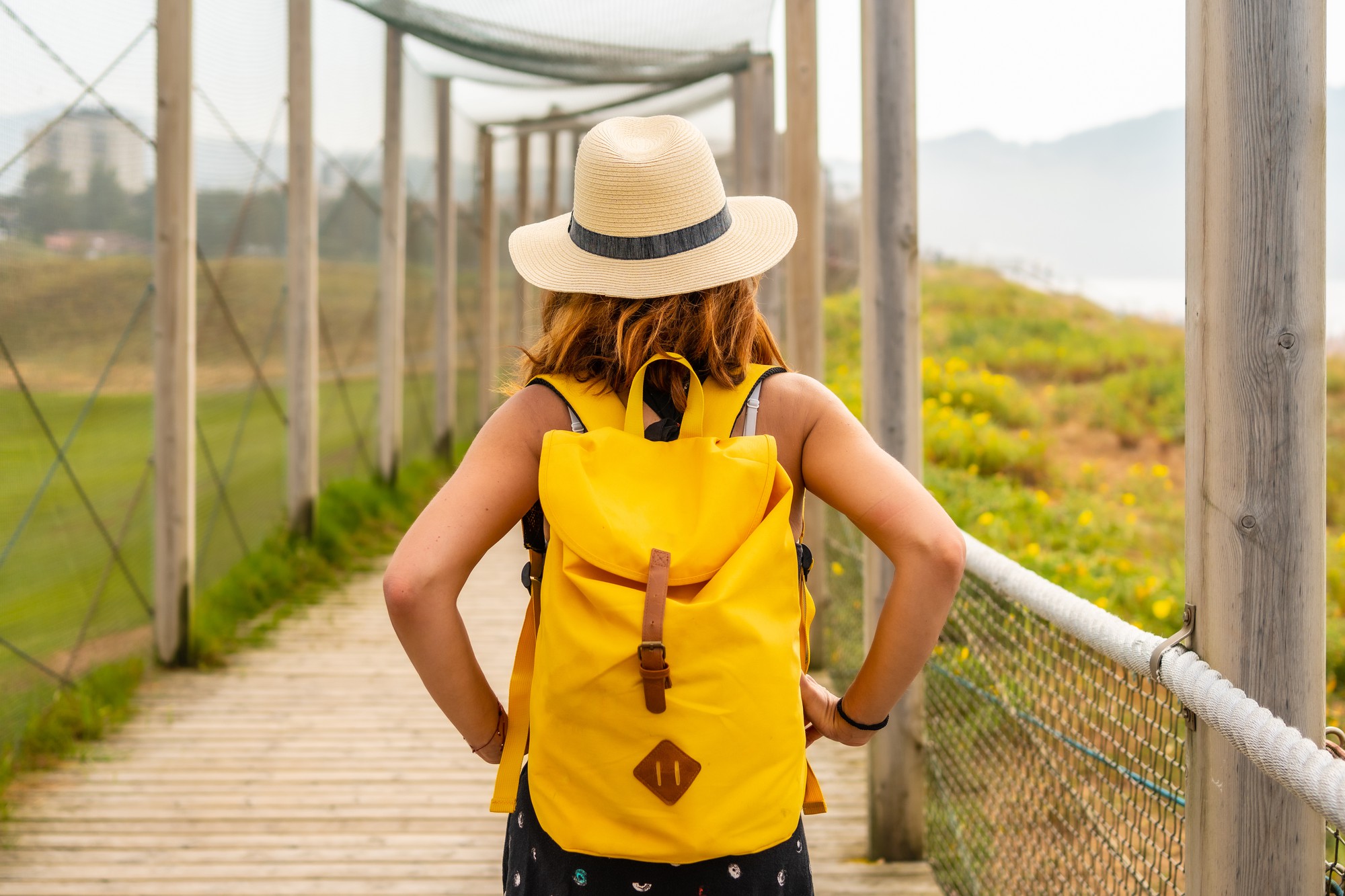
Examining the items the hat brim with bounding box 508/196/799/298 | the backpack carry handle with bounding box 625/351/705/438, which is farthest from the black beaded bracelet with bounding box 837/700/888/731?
the hat brim with bounding box 508/196/799/298

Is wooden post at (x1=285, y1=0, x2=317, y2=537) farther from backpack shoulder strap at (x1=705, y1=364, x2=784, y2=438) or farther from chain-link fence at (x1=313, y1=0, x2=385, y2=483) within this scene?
backpack shoulder strap at (x1=705, y1=364, x2=784, y2=438)

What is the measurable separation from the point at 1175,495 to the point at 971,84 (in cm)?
3860

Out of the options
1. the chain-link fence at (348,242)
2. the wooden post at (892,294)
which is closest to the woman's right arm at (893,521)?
the wooden post at (892,294)

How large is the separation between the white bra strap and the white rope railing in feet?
1.83

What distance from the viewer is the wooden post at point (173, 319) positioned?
4.13 meters

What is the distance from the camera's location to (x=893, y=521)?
1.16 meters

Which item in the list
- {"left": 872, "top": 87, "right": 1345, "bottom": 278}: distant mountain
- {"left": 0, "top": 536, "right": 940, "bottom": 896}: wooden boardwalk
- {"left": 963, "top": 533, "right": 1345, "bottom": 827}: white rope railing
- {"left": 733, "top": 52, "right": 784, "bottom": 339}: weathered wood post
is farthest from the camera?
{"left": 872, "top": 87, "right": 1345, "bottom": 278}: distant mountain

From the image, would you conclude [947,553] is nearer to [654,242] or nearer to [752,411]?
[752,411]

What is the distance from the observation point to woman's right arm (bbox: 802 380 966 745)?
3.81 ft

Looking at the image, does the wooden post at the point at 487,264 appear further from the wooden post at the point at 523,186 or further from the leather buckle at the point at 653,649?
the leather buckle at the point at 653,649

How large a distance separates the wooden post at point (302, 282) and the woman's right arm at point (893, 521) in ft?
16.7

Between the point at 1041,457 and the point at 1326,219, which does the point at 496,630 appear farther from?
the point at 1041,457

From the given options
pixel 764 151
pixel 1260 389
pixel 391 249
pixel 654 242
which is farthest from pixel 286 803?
pixel 391 249

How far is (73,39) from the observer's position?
3645 millimetres
